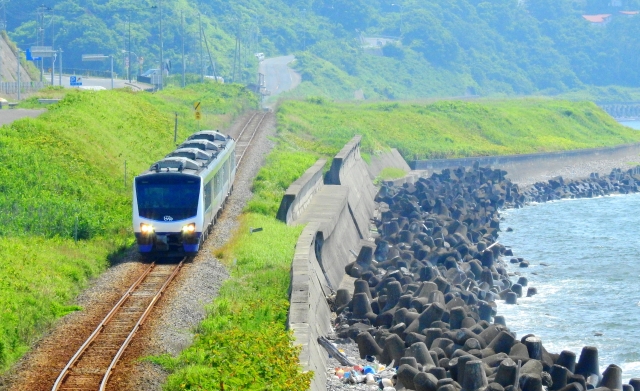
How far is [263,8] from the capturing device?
453ft

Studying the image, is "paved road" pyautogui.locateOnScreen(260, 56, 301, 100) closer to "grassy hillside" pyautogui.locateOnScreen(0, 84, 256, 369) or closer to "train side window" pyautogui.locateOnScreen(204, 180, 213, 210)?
"grassy hillside" pyautogui.locateOnScreen(0, 84, 256, 369)

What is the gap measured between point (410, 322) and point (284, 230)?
5602 mm

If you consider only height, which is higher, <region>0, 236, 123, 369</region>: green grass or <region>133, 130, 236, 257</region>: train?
<region>133, 130, 236, 257</region>: train

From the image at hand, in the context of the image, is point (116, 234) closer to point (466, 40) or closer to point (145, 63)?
point (145, 63)

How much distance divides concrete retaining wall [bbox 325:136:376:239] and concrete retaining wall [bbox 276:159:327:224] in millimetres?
2464

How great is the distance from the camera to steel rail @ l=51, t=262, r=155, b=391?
49.5 feet

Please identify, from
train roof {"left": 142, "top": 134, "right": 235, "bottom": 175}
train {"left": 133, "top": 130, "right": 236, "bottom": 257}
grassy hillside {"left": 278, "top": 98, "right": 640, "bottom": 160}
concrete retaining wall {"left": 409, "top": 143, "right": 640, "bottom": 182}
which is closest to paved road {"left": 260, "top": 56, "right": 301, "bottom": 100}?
grassy hillside {"left": 278, "top": 98, "right": 640, "bottom": 160}

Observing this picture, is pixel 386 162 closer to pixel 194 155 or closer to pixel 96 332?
pixel 194 155

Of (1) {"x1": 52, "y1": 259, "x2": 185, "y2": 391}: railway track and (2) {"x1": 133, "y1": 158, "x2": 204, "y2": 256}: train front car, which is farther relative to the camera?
(2) {"x1": 133, "y1": 158, "x2": 204, "y2": 256}: train front car

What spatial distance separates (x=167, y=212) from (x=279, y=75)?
90.3m

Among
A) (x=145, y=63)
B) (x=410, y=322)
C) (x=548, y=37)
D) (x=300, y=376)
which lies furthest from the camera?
(x=548, y=37)

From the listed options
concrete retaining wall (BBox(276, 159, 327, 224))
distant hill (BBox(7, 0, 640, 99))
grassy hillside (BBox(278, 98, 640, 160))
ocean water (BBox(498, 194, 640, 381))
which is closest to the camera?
ocean water (BBox(498, 194, 640, 381))

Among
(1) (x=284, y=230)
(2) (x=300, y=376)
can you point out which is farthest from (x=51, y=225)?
(2) (x=300, y=376)

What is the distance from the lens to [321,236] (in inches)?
1124
